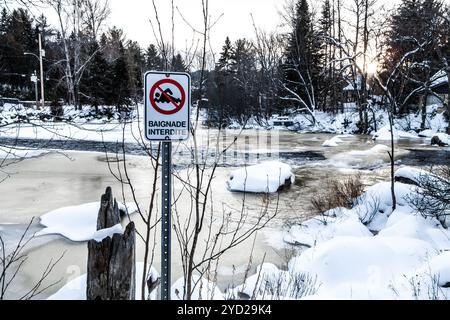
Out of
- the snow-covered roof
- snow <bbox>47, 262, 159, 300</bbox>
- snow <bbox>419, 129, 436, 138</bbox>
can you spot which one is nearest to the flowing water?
snow <bbox>47, 262, 159, 300</bbox>

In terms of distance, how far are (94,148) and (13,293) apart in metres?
15.9

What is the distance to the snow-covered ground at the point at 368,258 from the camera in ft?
14.9

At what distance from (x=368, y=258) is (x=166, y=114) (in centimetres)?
467

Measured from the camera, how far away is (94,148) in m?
20.5

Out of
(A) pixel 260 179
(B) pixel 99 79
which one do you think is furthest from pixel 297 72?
→ (A) pixel 260 179

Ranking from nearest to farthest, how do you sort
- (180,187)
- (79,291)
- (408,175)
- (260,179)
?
(79,291) < (408,175) < (180,187) < (260,179)

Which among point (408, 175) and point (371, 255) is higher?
point (408, 175)

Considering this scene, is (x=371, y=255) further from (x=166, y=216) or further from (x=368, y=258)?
(x=166, y=216)

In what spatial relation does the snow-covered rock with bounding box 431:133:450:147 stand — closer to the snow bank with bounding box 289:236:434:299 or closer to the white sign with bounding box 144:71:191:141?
the snow bank with bounding box 289:236:434:299

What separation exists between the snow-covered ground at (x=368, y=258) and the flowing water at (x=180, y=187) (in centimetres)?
48

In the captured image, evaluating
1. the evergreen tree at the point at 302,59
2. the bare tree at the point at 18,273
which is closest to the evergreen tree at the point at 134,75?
the bare tree at the point at 18,273

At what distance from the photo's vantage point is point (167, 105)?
2.15 metres

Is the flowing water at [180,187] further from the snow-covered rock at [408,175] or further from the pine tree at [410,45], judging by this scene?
the pine tree at [410,45]

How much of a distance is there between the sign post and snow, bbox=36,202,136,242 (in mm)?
5513
